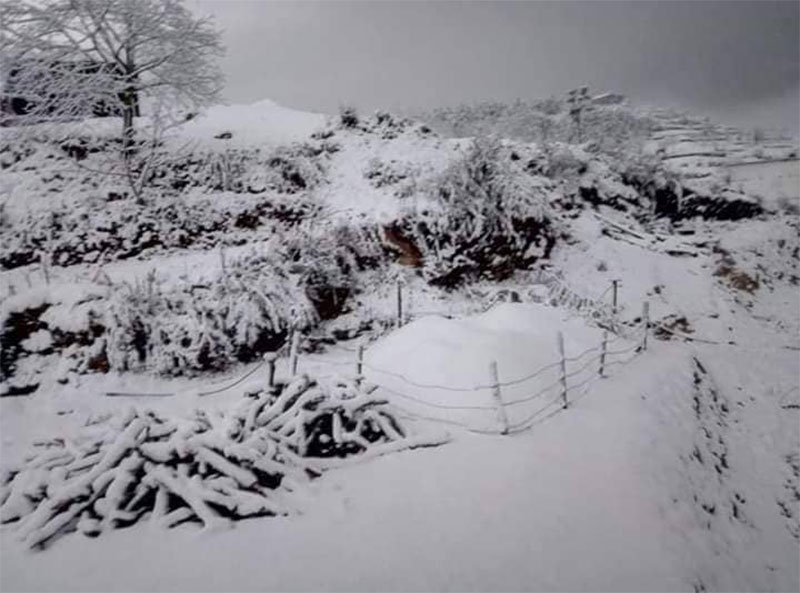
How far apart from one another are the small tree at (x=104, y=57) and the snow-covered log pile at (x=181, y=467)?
31.6ft

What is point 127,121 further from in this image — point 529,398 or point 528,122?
point 528,122

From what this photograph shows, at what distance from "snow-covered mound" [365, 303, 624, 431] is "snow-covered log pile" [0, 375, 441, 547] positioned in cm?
105

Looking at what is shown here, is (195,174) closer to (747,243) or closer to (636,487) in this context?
(636,487)

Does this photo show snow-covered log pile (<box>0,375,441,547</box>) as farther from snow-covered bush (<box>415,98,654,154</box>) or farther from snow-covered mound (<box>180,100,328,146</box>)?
snow-covered bush (<box>415,98,654,154</box>)

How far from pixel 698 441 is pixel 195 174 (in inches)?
488

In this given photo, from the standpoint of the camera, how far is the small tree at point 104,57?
36.3 feet

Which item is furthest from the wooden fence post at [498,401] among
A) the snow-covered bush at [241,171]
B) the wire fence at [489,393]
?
the snow-covered bush at [241,171]

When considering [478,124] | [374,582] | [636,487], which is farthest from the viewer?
[478,124]

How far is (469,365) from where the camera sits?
21.2 ft

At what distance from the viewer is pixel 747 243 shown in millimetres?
14398

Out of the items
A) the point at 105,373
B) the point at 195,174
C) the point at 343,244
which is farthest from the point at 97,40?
the point at 105,373

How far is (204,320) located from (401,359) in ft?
12.4

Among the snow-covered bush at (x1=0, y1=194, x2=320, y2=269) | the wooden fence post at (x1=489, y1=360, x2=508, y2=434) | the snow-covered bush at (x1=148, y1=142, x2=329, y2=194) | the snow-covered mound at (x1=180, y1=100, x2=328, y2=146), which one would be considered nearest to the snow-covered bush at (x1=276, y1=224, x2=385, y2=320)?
the snow-covered bush at (x1=0, y1=194, x2=320, y2=269)

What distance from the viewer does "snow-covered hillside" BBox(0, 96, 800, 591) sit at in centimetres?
356
